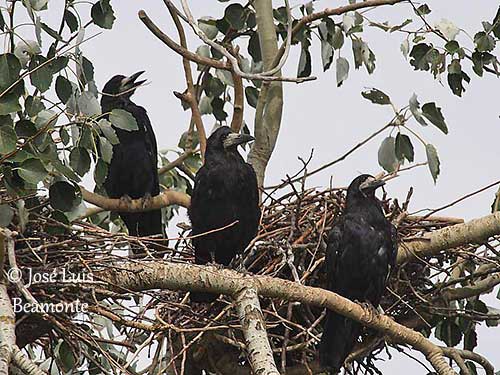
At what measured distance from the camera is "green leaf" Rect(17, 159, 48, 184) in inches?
171

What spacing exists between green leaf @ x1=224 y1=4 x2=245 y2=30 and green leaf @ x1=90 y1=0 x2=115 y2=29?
1.41 metres

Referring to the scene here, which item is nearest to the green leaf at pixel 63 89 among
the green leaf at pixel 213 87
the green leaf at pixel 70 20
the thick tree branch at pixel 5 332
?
the green leaf at pixel 70 20

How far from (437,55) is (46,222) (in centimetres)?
236

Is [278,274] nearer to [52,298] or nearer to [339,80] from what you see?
[339,80]

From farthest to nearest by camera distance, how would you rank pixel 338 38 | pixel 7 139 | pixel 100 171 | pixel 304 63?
pixel 304 63 → pixel 338 38 → pixel 100 171 → pixel 7 139

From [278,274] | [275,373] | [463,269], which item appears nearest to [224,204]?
[278,274]

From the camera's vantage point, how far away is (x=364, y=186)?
6.66 metres

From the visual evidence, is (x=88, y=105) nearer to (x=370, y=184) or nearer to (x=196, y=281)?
(x=196, y=281)

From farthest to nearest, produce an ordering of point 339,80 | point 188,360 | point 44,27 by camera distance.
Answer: point 339,80 → point 188,360 → point 44,27

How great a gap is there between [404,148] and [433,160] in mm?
206

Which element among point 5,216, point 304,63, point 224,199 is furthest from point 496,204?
point 5,216

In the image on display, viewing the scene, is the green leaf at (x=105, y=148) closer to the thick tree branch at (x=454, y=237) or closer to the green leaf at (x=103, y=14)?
the green leaf at (x=103, y=14)

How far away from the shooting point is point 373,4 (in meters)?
6.27

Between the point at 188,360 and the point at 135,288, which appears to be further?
the point at 188,360
